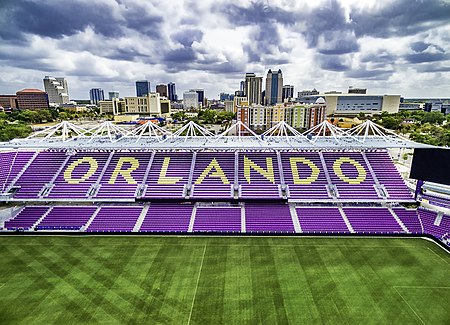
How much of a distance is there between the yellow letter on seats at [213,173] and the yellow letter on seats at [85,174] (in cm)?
1178

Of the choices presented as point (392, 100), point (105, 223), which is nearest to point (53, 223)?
point (105, 223)

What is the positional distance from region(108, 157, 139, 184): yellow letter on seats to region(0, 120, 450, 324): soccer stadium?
146mm

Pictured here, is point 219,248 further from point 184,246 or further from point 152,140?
point 152,140

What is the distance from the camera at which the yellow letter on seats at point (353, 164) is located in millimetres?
27984

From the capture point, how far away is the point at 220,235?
23797mm

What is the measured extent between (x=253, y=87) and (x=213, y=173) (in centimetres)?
15750

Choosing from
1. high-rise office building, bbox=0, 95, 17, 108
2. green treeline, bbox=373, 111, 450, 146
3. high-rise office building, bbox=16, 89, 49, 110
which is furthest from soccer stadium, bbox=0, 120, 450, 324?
high-rise office building, bbox=0, 95, 17, 108

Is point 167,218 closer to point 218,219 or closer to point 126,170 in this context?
point 218,219

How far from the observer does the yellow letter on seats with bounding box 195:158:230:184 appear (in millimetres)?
28297

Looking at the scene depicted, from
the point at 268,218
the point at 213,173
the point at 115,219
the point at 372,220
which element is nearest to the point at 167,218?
the point at 115,219

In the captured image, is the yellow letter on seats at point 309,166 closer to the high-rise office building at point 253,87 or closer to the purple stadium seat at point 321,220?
the purple stadium seat at point 321,220

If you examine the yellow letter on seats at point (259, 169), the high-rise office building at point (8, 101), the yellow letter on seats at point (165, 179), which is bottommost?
the yellow letter on seats at point (165, 179)

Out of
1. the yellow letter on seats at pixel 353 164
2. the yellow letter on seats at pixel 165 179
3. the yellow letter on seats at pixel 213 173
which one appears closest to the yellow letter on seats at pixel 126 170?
the yellow letter on seats at pixel 165 179

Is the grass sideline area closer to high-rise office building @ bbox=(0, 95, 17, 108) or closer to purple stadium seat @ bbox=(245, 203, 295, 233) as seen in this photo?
purple stadium seat @ bbox=(245, 203, 295, 233)
